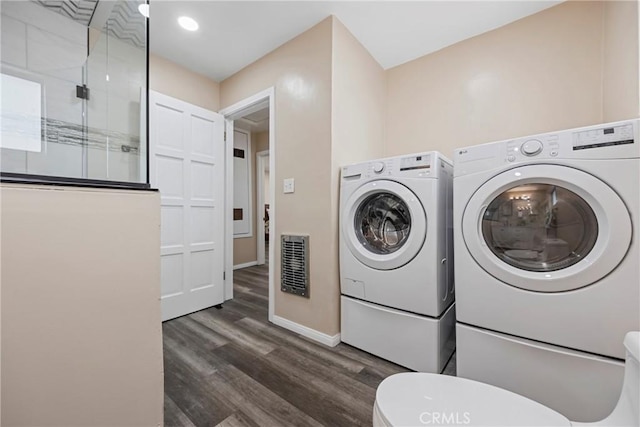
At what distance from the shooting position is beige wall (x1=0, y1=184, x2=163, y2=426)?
0.69 meters

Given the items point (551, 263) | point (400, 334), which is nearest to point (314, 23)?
point (551, 263)

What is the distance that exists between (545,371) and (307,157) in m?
1.79

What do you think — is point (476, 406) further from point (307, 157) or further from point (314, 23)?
point (314, 23)

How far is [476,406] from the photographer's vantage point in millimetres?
753

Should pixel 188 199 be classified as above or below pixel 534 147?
below

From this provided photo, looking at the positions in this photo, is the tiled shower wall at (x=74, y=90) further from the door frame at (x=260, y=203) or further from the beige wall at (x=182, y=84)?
the door frame at (x=260, y=203)

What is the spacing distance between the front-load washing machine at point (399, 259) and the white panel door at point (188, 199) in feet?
4.74

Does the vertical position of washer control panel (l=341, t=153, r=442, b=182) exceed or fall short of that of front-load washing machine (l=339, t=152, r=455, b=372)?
it exceeds it

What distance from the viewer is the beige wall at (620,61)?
4.04 ft

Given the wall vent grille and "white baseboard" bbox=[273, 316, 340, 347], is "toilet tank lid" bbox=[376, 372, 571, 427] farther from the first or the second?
the wall vent grille

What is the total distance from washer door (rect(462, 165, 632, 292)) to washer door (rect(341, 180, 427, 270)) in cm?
28

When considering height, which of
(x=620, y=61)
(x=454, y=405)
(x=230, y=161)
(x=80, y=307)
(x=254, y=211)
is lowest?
(x=454, y=405)

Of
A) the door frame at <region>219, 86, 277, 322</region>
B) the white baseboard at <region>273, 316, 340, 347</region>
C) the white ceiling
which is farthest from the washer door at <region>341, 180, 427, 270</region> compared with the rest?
the white ceiling

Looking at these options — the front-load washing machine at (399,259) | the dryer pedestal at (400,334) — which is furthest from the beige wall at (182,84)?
the dryer pedestal at (400,334)
